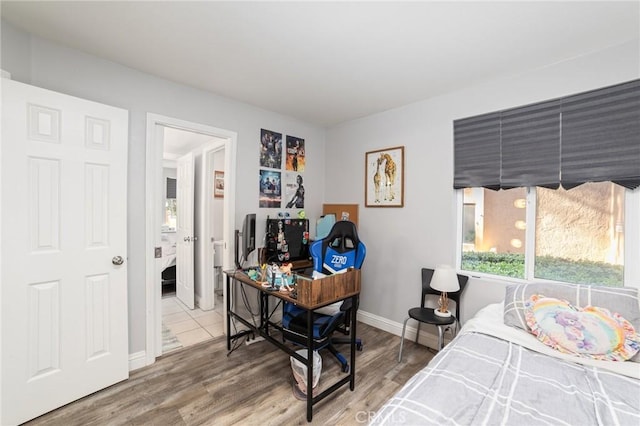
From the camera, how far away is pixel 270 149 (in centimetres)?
320

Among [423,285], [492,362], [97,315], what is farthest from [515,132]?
[97,315]

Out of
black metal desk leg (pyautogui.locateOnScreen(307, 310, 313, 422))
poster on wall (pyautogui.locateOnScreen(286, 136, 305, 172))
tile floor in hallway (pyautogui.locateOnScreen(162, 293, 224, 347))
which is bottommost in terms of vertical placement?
tile floor in hallway (pyautogui.locateOnScreen(162, 293, 224, 347))

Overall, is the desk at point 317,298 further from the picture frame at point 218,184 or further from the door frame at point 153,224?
the picture frame at point 218,184

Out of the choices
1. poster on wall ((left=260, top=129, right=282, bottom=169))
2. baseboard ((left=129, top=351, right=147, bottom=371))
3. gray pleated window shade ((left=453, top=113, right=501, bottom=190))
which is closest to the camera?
baseboard ((left=129, top=351, right=147, bottom=371))

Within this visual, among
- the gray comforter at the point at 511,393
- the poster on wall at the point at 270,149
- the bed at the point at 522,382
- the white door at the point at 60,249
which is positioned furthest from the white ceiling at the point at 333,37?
the gray comforter at the point at 511,393

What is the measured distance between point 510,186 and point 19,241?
359 centimetres

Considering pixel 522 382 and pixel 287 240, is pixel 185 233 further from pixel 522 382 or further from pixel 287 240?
pixel 522 382

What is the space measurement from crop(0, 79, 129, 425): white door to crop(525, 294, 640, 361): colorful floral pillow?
116 inches

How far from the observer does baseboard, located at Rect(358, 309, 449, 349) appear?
8.90 ft

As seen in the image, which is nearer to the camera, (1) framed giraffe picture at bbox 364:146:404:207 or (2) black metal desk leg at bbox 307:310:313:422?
(2) black metal desk leg at bbox 307:310:313:422

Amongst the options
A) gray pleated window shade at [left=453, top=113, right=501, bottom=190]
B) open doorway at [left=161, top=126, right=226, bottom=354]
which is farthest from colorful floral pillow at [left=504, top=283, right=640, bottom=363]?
open doorway at [left=161, top=126, right=226, bottom=354]

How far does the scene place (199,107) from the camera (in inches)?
104

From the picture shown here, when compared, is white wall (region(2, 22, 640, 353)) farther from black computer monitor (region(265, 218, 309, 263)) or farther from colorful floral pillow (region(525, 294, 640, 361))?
colorful floral pillow (region(525, 294, 640, 361))

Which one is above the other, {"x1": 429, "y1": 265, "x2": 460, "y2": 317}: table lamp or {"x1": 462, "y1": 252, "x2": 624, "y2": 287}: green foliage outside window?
{"x1": 462, "y1": 252, "x2": 624, "y2": 287}: green foliage outside window
